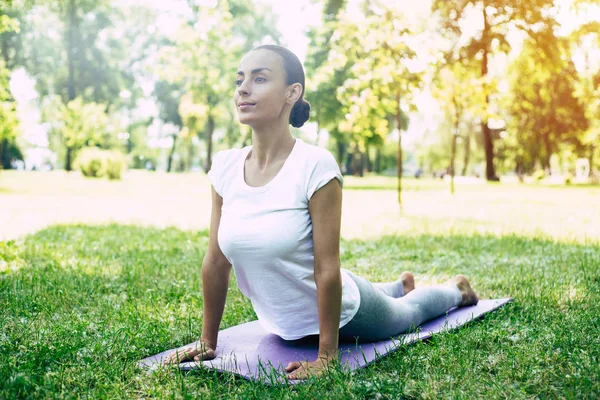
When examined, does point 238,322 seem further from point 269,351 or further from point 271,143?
point 271,143

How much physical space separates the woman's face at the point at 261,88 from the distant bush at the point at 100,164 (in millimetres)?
29379

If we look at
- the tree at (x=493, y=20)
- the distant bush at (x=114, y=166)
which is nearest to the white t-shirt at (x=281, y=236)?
the tree at (x=493, y=20)

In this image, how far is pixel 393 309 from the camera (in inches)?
152

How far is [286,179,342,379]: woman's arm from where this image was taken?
121 inches

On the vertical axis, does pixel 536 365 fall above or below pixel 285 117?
below

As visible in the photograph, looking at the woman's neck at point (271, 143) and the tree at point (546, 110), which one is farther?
Result: the tree at point (546, 110)

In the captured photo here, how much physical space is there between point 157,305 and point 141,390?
1943mm

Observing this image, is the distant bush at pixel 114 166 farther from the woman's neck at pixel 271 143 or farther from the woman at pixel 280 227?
the woman's neck at pixel 271 143

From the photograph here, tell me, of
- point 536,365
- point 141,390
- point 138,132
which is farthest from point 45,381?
point 138,132

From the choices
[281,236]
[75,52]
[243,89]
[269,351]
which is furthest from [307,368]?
[75,52]

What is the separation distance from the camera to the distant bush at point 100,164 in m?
31.0

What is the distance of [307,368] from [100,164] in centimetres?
3026

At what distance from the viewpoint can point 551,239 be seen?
8.62m

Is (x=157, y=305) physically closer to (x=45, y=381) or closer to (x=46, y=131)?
(x=45, y=381)
